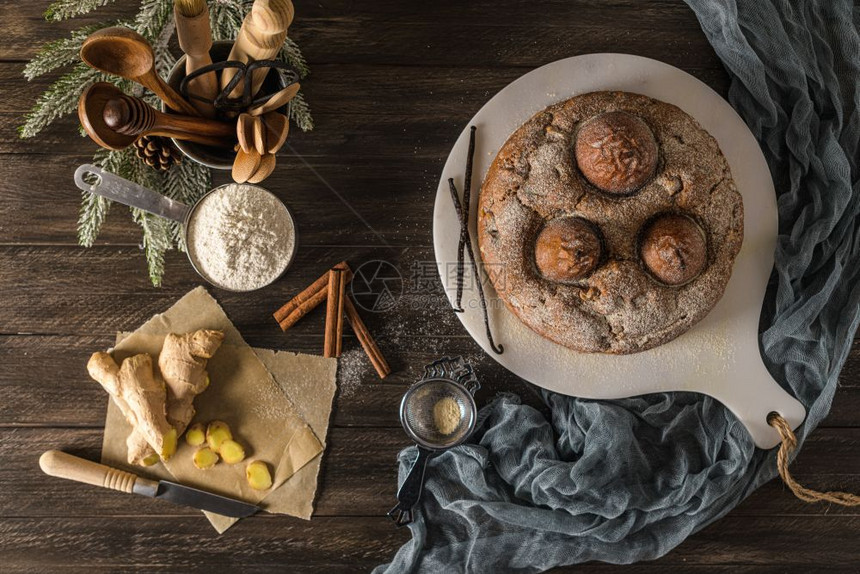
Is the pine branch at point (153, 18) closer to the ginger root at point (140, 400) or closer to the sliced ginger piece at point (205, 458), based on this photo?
the ginger root at point (140, 400)

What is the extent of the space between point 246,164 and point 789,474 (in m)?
1.70

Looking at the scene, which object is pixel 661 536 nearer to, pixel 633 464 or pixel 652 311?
pixel 633 464

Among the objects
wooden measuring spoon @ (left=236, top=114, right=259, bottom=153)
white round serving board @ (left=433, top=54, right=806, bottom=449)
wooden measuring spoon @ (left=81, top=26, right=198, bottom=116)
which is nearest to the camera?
wooden measuring spoon @ (left=81, top=26, right=198, bottom=116)

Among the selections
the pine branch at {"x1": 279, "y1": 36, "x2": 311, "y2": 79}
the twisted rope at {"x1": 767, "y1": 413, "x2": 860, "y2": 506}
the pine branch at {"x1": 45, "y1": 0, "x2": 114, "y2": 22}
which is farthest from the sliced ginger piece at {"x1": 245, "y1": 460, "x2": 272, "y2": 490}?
the twisted rope at {"x1": 767, "y1": 413, "x2": 860, "y2": 506}

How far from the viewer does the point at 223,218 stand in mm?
1609

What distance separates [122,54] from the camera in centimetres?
123

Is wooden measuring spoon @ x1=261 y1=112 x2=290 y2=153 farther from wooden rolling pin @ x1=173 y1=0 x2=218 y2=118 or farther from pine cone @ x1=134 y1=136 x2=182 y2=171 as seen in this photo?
pine cone @ x1=134 y1=136 x2=182 y2=171

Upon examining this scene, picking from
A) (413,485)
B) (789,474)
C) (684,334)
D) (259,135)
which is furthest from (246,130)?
(789,474)

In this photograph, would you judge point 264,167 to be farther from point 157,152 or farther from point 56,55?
point 56,55

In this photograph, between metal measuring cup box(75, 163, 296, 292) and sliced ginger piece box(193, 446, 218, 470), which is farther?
sliced ginger piece box(193, 446, 218, 470)

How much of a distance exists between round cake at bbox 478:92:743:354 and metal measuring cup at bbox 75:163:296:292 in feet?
2.15

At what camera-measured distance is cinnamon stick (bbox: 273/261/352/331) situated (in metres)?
1.74

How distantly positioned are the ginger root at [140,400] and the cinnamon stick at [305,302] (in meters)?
0.38

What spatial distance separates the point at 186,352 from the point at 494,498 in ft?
3.11
